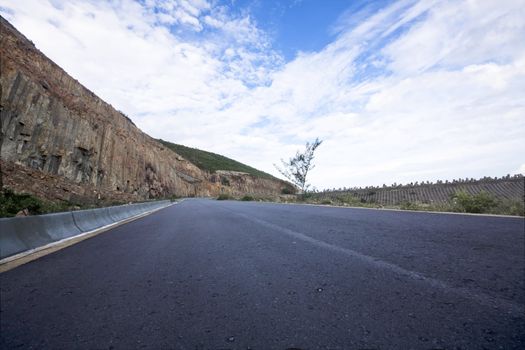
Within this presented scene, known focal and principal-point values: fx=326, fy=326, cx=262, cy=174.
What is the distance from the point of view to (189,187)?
70.8 m

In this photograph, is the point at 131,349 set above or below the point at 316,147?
below

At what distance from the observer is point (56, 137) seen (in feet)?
69.8

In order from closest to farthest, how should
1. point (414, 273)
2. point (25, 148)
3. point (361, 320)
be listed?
point (361, 320)
point (414, 273)
point (25, 148)

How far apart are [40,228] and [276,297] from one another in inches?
211

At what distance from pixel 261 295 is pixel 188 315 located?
0.65 meters

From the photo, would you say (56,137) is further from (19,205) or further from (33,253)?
(33,253)

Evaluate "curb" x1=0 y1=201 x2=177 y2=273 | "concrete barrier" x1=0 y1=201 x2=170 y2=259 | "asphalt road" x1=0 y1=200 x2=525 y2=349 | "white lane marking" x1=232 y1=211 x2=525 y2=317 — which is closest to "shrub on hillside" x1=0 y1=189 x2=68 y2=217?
"concrete barrier" x1=0 y1=201 x2=170 y2=259

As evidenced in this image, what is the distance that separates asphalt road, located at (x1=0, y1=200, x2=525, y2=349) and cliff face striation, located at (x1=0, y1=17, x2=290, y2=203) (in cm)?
1149

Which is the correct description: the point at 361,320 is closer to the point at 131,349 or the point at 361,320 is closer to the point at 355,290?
the point at 355,290

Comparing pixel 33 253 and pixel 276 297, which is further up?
pixel 276 297

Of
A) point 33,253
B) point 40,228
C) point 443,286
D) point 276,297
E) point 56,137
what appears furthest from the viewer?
point 56,137

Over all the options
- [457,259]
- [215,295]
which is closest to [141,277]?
[215,295]

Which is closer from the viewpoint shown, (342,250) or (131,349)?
(131,349)

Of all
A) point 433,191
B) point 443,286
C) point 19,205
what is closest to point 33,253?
point 19,205
